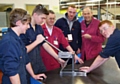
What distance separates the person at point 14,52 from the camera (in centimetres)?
159

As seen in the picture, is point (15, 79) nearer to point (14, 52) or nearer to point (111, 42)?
point (14, 52)

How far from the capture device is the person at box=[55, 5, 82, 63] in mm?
3404

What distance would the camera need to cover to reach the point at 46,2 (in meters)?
6.60

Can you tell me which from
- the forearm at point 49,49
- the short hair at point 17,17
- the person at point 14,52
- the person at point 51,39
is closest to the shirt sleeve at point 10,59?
the person at point 14,52

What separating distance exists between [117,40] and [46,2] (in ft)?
15.9

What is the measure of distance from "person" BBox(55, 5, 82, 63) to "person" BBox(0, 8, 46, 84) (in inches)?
66.9

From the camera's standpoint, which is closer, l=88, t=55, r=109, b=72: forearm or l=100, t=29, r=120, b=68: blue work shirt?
l=100, t=29, r=120, b=68: blue work shirt

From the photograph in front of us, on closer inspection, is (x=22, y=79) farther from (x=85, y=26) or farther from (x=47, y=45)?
(x=85, y=26)

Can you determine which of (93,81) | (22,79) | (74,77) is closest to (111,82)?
(93,81)

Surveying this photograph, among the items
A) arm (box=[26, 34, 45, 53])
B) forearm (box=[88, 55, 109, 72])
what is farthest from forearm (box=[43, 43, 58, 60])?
forearm (box=[88, 55, 109, 72])

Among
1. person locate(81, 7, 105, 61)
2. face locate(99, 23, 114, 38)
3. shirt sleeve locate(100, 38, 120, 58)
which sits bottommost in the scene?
person locate(81, 7, 105, 61)

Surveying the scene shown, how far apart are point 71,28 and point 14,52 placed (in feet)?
6.39

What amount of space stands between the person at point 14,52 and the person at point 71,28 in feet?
5.57

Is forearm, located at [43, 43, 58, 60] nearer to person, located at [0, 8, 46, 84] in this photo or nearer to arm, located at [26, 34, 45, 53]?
arm, located at [26, 34, 45, 53]
